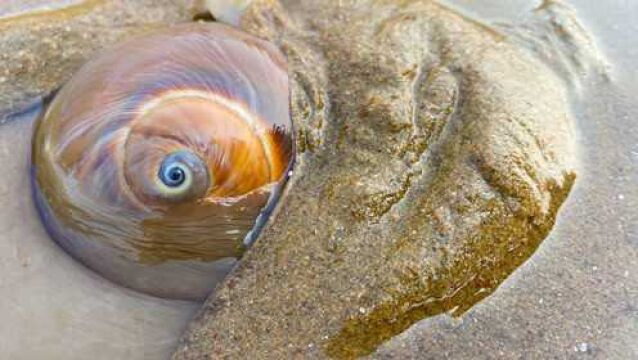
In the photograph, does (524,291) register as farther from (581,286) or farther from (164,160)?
(164,160)

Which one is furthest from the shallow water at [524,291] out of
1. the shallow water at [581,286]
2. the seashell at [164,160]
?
the seashell at [164,160]

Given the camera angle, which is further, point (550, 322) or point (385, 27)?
point (385, 27)

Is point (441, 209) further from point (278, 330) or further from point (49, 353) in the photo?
point (49, 353)

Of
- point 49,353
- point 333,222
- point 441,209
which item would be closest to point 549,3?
point 441,209

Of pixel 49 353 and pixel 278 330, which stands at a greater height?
pixel 278 330

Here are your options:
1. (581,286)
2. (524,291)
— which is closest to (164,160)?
(524,291)

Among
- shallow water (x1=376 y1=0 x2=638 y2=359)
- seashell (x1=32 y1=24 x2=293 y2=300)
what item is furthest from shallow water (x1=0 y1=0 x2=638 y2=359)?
seashell (x1=32 y1=24 x2=293 y2=300)
